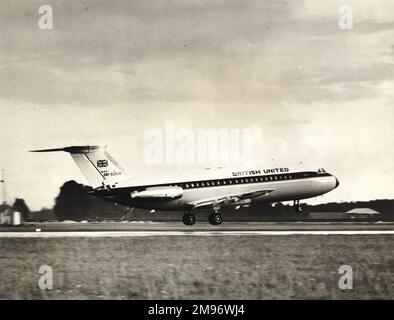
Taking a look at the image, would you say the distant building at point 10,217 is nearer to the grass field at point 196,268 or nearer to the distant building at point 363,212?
the grass field at point 196,268

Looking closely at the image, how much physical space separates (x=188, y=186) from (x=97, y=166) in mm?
6863

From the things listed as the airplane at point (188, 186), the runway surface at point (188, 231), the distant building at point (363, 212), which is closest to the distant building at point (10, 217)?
the runway surface at point (188, 231)

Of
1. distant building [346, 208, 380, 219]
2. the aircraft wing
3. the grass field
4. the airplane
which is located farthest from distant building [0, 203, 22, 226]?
distant building [346, 208, 380, 219]

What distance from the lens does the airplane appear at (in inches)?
1734

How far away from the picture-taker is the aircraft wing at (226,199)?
4553 cm

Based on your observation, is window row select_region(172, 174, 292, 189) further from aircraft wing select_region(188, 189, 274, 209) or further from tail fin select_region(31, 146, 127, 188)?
tail fin select_region(31, 146, 127, 188)

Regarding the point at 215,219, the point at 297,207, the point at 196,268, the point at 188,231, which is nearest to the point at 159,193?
the point at 188,231

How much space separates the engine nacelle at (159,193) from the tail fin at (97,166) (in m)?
1.92

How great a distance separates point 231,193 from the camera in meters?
46.3

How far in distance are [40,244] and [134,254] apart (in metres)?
6.74

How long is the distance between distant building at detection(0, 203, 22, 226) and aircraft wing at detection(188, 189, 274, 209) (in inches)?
707

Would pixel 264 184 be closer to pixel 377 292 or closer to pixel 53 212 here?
pixel 377 292

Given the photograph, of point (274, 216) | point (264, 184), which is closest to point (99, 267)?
point (264, 184)
